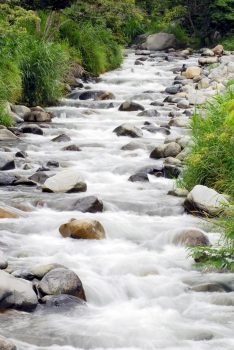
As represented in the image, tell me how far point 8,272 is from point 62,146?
646 centimetres

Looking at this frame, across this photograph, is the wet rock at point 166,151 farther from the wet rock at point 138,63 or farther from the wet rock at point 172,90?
the wet rock at point 138,63

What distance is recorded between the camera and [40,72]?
14.7 meters

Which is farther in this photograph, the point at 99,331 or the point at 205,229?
the point at 205,229

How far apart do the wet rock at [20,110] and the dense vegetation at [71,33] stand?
0.82ft

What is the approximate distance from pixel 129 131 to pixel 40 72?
3.04m

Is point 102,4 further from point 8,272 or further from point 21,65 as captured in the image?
point 8,272

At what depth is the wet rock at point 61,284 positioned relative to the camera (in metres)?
5.26

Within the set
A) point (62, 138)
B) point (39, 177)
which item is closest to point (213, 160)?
point (39, 177)

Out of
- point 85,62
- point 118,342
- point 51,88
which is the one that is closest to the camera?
point 118,342

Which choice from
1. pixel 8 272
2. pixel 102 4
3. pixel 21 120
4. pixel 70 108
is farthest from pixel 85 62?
pixel 8 272

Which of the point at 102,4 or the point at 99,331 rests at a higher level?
the point at 102,4

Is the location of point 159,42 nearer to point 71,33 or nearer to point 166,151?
point 71,33

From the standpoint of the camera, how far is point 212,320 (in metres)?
5.12

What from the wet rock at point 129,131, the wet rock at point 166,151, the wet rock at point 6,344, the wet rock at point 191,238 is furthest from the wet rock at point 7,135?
the wet rock at point 6,344
